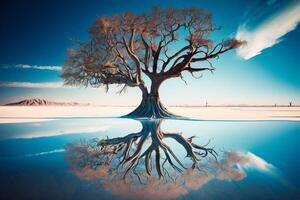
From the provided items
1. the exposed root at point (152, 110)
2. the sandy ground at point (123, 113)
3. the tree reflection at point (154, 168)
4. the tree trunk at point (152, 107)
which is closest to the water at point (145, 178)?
the tree reflection at point (154, 168)

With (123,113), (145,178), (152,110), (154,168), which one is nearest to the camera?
(145,178)

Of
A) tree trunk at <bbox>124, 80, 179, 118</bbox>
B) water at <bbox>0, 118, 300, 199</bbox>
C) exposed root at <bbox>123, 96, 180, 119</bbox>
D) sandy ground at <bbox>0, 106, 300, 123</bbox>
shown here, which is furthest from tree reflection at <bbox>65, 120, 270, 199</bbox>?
tree trunk at <bbox>124, 80, 179, 118</bbox>

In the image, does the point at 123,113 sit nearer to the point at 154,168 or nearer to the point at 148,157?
the point at 148,157

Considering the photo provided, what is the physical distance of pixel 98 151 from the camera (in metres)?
4.96

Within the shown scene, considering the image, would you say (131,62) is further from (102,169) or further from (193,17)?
(102,169)

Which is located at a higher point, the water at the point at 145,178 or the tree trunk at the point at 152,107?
the tree trunk at the point at 152,107

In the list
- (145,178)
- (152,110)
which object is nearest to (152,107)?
(152,110)

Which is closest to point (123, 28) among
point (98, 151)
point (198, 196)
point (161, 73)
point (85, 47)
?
point (85, 47)

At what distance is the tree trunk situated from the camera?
17641 millimetres

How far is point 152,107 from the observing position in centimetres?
1777

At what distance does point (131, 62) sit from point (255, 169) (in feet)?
54.6

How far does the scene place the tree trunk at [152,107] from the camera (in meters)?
17.6

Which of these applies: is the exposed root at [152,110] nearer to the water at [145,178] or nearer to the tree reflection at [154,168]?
the tree reflection at [154,168]

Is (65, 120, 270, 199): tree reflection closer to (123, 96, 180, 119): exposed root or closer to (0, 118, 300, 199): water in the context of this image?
(0, 118, 300, 199): water
